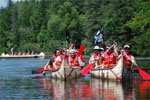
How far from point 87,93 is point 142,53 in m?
49.2

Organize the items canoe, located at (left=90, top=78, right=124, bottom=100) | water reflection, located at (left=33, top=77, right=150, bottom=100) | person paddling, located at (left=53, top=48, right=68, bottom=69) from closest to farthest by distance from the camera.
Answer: canoe, located at (left=90, top=78, right=124, bottom=100) < water reflection, located at (left=33, top=77, right=150, bottom=100) < person paddling, located at (left=53, top=48, right=68, bottom=69)

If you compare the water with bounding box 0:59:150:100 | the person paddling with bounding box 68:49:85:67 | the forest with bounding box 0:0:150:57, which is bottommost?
the water with bounding box 0:59:150:100

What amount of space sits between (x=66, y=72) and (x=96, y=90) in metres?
5.96

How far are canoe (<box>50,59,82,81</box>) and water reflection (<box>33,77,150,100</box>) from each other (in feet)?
1.73

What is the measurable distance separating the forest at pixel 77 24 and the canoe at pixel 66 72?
198cm

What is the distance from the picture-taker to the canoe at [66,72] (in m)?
29.2

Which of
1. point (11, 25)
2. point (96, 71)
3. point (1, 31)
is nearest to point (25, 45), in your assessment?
point (1, 31)

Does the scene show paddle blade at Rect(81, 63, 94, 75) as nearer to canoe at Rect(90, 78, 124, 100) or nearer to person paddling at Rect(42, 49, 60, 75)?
canoe at Rect(90, 78, 124, 100)

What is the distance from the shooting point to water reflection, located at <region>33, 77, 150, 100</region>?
21228 millimetres

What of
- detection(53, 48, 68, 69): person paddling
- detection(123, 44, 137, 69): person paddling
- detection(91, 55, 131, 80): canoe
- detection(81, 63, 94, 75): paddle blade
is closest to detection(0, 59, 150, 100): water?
detection(91, 55, 131, 80): canoe

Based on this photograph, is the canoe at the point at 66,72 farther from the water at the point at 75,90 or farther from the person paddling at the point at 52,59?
the person paddling at the point at 52,59

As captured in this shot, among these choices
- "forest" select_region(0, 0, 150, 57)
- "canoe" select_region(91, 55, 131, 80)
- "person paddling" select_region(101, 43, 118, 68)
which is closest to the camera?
"canoe" select_region(91, 55, 131, 80)

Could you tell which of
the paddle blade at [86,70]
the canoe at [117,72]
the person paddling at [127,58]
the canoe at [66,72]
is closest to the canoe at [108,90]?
the canoe at [117,72]

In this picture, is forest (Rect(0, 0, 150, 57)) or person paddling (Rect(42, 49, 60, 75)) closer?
person paddling (Rect(42, 49, 60, 75))
